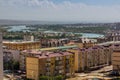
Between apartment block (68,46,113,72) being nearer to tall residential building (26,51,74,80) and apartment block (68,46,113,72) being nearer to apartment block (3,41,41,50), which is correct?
tall residential building (26,51,74,80)

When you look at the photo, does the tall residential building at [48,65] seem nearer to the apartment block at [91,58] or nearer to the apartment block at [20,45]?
the apartment block at [91,58]

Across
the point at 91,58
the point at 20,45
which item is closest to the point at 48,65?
the point at 91,58

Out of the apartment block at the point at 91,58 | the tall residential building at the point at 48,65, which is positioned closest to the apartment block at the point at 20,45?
the apartment block at the point at 91,58

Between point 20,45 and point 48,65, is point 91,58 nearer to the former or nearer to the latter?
point 48,65

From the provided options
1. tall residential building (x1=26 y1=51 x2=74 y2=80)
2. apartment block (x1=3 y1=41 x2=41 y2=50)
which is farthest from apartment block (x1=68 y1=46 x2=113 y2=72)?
apartment block (x1=3 y1=41 x2=41 y2=50)

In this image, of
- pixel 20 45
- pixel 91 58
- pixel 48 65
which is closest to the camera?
pixel 48 65

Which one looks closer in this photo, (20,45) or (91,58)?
(91,58)

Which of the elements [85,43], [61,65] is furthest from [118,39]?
[61,65]

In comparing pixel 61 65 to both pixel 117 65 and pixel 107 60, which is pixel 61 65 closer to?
pixel 117 65
